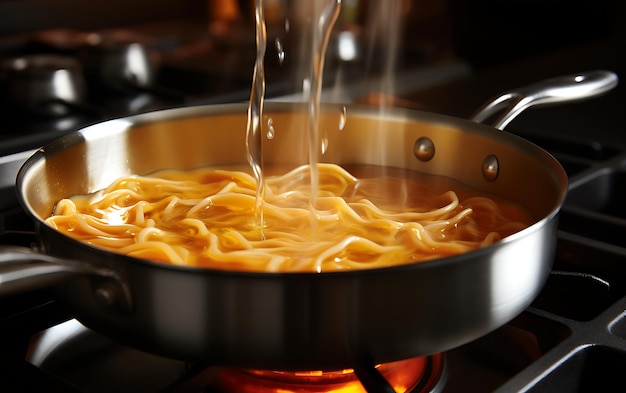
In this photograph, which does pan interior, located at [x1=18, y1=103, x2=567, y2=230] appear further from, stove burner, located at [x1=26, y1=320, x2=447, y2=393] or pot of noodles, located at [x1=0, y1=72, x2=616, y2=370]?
stove burner, located at [x1=26, y1=320, x2=447, y2=393]

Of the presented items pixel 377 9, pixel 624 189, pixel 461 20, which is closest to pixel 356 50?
pixel 461 20

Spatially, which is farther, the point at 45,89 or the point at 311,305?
the point at 45,89

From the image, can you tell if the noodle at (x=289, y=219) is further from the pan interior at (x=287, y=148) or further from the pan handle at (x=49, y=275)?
the pan handle at (x=49, y=275)

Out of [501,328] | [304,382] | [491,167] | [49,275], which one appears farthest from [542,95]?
[49,275]

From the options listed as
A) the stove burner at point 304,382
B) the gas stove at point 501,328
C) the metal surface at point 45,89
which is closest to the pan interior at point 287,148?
the gas stove at point 501,328

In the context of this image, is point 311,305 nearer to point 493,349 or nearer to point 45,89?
point 493,349

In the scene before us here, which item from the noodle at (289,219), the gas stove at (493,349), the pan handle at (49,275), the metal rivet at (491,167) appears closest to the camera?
the pan handle at (49,275)

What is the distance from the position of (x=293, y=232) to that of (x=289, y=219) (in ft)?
0.12

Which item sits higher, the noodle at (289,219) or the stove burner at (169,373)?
the noodle at (289,219)

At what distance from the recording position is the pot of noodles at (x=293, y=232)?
0.72 m

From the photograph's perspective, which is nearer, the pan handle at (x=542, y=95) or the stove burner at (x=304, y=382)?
the stove burner at (x=304, y=382)

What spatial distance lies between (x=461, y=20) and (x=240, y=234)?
1.69 metres

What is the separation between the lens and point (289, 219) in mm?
1151

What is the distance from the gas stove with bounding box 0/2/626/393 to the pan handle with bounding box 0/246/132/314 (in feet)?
0.44
